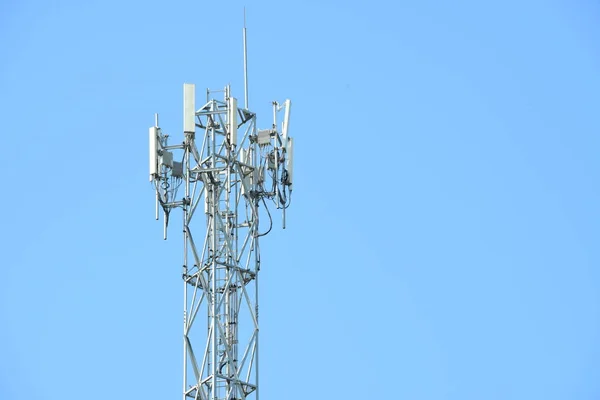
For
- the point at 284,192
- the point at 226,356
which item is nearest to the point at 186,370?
the point at 226,356

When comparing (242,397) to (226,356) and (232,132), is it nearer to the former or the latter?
(226,356)

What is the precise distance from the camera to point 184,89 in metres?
116

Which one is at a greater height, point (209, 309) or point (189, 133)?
point (189, 133)

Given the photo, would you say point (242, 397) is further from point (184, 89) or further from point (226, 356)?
point (184, 89)

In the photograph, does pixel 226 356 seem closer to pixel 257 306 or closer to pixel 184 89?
pixel 257 306

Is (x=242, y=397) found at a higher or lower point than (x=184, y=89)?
lower

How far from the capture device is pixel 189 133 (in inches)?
4582

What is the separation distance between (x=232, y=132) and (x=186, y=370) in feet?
33.8

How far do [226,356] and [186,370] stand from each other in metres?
1.79

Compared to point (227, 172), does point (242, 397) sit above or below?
below

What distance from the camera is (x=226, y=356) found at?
114250 mm

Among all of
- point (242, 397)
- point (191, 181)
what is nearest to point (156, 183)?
point (191, 181)

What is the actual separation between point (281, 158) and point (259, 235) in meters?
4.20

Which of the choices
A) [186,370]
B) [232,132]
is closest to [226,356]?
[186,370]
